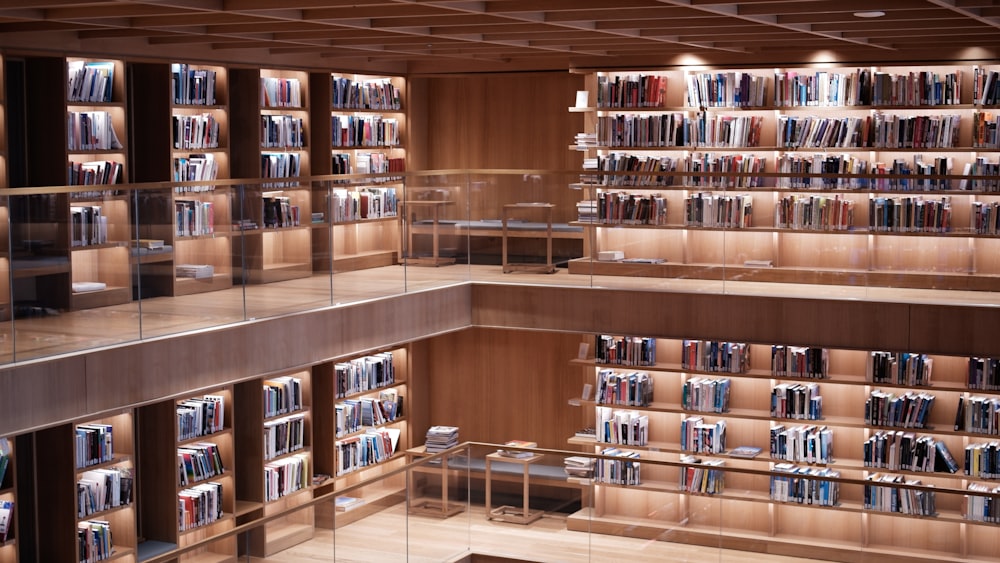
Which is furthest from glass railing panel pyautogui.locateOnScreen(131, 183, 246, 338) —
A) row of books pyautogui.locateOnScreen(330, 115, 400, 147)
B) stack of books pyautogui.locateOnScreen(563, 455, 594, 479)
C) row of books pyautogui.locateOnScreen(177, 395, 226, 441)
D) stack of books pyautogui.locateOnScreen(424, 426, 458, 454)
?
stack of books pyautogui.locateOnScreen(424, 426, 458, 454)

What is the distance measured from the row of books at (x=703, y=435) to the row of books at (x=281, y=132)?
408 cm

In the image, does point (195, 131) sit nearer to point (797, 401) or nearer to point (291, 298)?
point (291, 298)

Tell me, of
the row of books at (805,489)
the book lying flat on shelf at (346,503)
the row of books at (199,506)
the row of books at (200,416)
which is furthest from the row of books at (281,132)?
the row of books at (805,489)

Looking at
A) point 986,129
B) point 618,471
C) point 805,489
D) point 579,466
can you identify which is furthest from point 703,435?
point 986,129

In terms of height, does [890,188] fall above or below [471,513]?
above

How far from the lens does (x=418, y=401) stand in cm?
1209

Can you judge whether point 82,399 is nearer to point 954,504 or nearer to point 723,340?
point 723,340

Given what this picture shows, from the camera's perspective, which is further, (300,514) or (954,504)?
(954,504)

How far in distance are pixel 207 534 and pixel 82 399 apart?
265cm

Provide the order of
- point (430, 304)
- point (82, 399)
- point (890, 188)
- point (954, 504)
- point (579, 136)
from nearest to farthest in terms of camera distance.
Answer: point (82, 399), point (954, 504), point (890, 188), point (430, 304), point (579, 136)

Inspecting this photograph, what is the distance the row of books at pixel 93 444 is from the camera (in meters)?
8.17

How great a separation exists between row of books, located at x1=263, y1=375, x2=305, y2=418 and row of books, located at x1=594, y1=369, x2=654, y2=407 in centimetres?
256

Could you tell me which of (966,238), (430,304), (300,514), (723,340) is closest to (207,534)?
(300,514)

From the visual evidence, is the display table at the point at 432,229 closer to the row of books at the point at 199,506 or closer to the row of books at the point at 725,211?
the row of books at the point at 725,211
